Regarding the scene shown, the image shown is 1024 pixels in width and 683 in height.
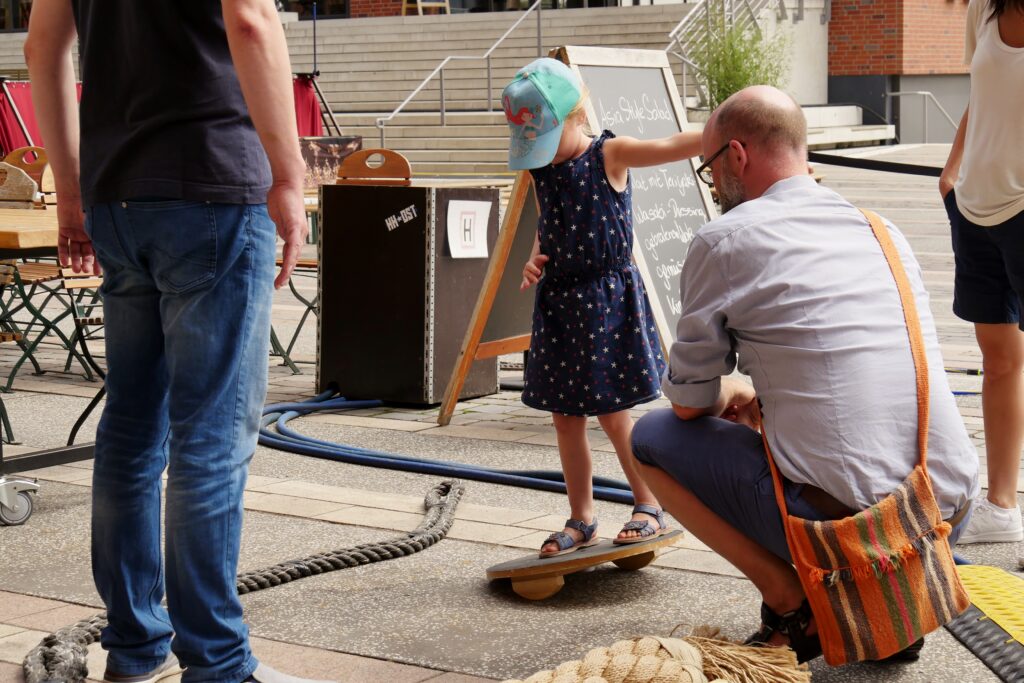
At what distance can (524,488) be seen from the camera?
193 inches

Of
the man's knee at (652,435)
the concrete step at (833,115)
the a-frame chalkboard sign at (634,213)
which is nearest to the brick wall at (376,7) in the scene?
the concrete step at (833,115)

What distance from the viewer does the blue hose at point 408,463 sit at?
4.80 m

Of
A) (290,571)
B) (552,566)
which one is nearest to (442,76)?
(290,571)

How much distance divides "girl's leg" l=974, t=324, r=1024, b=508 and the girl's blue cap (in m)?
1.42

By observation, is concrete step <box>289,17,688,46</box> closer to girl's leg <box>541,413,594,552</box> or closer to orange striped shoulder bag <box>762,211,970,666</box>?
girl's leg <box>541,413,594,552</box>

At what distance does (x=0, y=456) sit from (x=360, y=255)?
2434 millimetres

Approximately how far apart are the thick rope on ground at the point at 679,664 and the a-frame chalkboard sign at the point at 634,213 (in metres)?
3.15

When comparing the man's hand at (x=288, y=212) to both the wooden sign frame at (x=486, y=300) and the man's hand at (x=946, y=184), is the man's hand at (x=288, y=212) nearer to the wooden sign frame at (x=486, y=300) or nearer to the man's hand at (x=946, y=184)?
the man's hand at (x=946, y=184)

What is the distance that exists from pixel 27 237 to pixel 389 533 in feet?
5.03

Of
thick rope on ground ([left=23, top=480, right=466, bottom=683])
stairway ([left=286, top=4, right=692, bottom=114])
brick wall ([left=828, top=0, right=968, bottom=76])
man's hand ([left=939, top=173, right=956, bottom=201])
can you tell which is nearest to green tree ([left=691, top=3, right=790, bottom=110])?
stairway ([left=286, top=4, right=692, bottom=114])

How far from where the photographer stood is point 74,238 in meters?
3.05

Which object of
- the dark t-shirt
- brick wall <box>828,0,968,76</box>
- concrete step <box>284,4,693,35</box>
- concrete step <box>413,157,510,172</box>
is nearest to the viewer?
the dark t-shirt

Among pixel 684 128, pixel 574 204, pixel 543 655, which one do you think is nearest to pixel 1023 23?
pixel 574 204

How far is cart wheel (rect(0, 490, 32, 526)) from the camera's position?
438 cm
